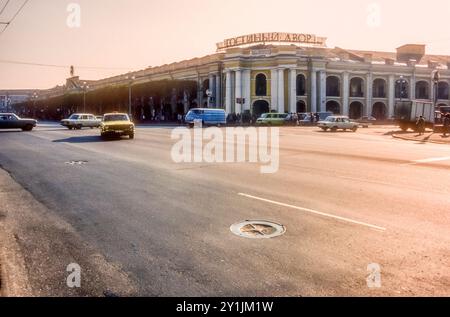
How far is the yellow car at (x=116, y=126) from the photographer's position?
23641mm

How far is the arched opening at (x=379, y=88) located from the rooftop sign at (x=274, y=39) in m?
10.5

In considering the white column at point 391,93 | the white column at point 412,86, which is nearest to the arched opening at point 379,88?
the white column at point 391,93

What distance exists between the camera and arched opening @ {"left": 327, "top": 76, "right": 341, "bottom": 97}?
194 feet

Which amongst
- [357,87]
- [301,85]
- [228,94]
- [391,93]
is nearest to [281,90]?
[301,85]

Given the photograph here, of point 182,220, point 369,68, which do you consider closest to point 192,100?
point 369,68

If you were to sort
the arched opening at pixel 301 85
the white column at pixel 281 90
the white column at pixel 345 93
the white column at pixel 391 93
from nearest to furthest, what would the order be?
the white column at pixel 281 90
the arched opening at pixel 301 85
the white column at pixel 345 93
the white column at pixel 391 93

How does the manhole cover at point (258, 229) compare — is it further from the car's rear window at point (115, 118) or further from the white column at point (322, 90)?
the white column at point (322, 90)

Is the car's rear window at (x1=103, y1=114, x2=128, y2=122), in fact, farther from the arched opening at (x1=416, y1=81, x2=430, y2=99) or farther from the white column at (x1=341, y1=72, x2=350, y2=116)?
the arched opening at (x1=416, y1=81, x2=430, y2=99)

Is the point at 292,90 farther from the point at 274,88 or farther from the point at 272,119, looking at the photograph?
the point at 272,119

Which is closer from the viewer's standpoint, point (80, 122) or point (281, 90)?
point (80, 122)

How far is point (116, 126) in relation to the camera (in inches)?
936

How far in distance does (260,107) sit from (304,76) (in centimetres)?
769

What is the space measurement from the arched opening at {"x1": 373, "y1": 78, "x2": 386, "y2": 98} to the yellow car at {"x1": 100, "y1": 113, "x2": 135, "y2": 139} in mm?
49550
